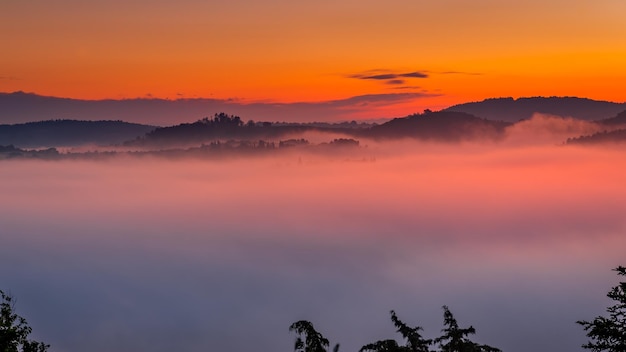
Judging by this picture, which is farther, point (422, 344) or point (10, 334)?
point (10, 334)

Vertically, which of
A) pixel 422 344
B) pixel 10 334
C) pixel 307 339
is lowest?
pixel 10 334

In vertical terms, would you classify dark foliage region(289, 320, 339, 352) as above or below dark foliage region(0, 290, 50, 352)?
above

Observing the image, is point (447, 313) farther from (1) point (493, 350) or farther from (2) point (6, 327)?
(2) point (6, 327)

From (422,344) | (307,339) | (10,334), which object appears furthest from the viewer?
(10,334)

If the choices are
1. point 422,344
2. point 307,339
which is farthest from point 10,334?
point 422,344

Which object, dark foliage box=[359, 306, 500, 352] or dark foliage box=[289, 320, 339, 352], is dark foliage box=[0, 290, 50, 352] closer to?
dark foliage box=[289, 320, 339, 352]

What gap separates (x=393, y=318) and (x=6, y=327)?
1863 centimetres

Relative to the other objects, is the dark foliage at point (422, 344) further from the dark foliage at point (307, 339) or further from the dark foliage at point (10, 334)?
the dark foliage at point (10, 334)

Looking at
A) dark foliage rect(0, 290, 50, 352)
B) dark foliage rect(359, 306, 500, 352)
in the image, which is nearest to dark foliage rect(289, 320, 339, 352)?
dark foliage rect(359, 306, 500, 352)

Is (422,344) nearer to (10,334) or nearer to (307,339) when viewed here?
(307,339)

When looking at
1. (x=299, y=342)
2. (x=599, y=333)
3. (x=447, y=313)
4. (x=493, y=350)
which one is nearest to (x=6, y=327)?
(x=299, y=342)

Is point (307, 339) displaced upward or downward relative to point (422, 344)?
upward

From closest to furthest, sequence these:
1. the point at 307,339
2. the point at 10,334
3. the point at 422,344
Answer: the point at 307,339 < the point at 422,344 < the point at 10,334

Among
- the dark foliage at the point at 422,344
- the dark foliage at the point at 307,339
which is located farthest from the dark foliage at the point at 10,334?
the dark foliage at the point at 422,344
